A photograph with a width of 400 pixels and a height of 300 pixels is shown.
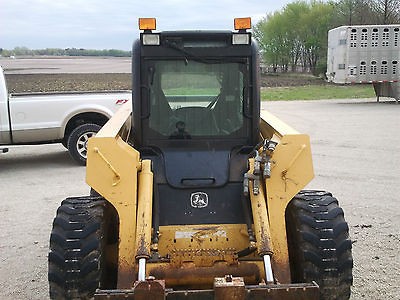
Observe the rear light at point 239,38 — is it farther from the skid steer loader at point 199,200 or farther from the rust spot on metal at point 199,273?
the rust spot on metal at point 199,273

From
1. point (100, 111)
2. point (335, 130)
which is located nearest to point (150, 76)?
point (100, 111)

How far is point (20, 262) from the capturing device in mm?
5969

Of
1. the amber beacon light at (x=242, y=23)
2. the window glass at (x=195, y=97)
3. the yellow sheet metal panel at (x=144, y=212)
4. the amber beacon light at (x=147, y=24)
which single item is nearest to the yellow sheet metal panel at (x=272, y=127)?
the window glass at (x=195, y=97)

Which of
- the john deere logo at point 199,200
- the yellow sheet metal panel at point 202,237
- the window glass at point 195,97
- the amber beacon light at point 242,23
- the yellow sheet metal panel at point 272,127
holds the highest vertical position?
the amber beacon light at point 242,23

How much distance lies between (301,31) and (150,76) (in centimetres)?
6375

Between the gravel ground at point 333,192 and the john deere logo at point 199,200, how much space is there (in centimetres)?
158

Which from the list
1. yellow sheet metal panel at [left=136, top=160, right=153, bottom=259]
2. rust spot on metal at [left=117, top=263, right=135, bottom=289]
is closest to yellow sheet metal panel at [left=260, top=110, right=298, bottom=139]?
yellow sheet metal panel at [left=136, top=160, right=153, bottom=259]

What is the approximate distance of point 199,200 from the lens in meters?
4.51

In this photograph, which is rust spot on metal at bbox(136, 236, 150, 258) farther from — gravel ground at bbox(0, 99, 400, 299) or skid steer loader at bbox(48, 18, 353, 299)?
gravel ground at bbox(0, 99, 400, 299)

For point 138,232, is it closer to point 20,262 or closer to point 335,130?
point 20,262

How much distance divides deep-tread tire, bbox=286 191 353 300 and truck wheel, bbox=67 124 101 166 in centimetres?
728

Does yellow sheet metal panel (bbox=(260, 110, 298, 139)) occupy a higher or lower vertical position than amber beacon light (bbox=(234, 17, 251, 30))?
lower

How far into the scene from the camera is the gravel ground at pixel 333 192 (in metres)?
5.51

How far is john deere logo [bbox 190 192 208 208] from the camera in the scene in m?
4.50
